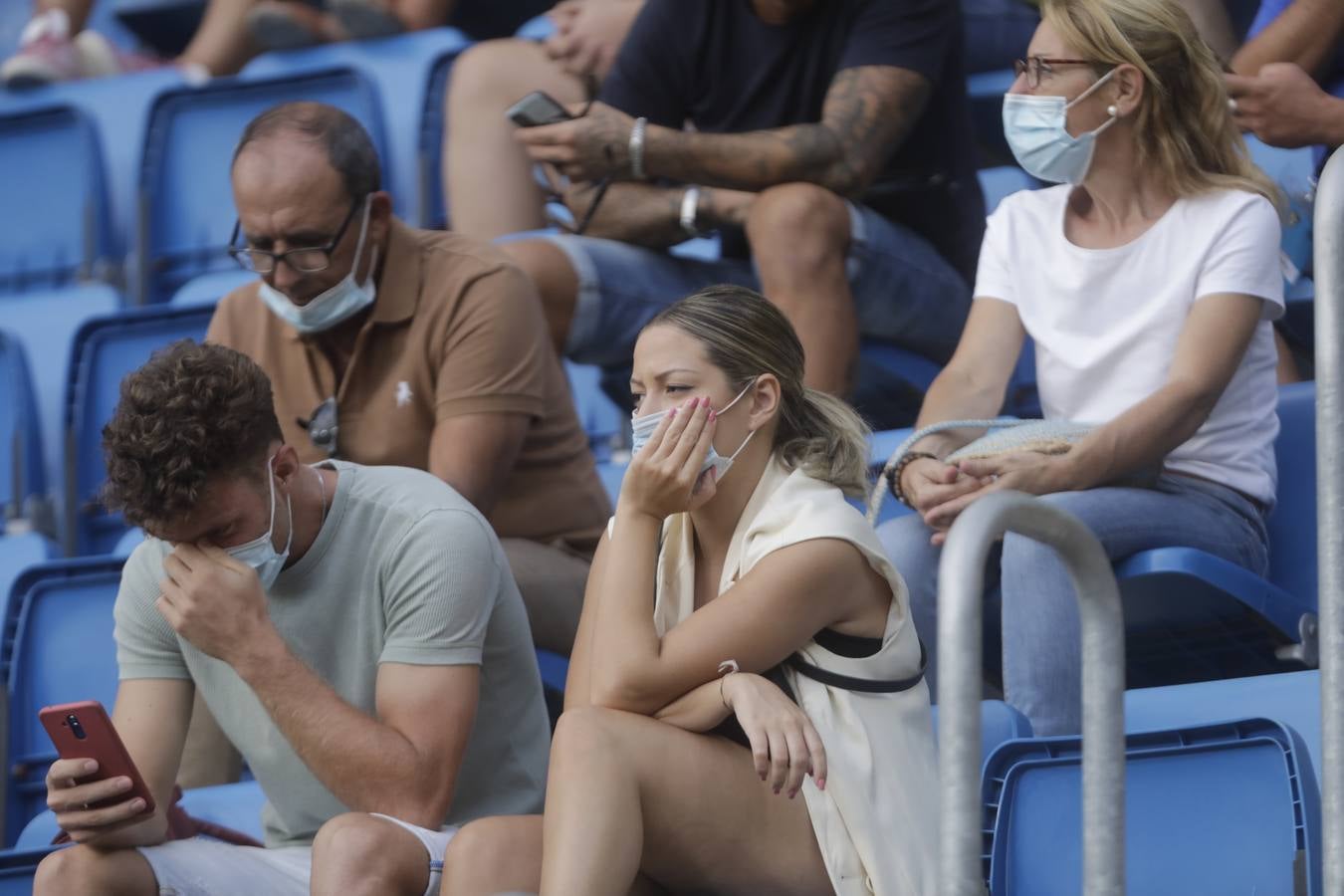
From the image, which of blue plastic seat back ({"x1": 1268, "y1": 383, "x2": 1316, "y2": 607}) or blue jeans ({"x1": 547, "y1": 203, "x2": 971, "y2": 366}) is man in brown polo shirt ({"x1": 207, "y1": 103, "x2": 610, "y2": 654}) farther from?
blue plastic seat back ({"x1": 1268, "y1": 383, "x2": 1316, "y2": 607})

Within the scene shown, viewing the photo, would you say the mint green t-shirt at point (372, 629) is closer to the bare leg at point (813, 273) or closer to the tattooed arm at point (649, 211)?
the bare leg at point (813, 273)

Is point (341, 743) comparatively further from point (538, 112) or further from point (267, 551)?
point (538, 112)

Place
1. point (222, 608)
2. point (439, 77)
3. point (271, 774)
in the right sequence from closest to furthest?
point (222, 608) → point (271, 774) → point (439, 77)

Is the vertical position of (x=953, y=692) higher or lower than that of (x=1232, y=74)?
lower

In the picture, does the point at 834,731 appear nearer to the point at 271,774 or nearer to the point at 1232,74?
the point at 271,774

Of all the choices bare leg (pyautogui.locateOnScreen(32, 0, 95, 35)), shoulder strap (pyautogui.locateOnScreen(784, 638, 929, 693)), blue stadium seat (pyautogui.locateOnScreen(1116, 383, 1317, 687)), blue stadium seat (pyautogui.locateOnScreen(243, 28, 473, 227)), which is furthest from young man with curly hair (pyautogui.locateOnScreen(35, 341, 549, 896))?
bare leg (pyautogui.locateOnScreen(32, 0, 95, 35))

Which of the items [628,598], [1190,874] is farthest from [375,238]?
[1190,874]

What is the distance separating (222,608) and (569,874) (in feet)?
2.03

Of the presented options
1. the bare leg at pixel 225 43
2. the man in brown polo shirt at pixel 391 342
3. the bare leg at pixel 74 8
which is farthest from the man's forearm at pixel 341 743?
the bare leg at pixel 74 8

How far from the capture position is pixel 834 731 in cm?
195

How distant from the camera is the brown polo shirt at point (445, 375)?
2.84 meters

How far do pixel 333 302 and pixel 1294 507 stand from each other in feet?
4.72

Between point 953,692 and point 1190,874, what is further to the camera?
point 1190,874

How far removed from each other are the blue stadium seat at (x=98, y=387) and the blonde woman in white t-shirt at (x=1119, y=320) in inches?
62.0
